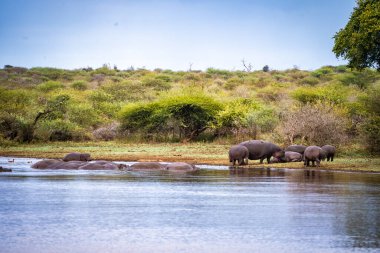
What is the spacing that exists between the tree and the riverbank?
15.2 feet

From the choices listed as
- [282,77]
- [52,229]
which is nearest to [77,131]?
[52,229]

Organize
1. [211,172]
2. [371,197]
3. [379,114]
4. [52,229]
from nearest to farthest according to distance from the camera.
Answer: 1. [52,229]
2. [371,197]
3. [211,172]
4. [379,114]

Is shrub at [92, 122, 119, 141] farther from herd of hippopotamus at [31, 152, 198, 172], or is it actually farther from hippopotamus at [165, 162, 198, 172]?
hippopotamus at [165, 162, 198, 172]

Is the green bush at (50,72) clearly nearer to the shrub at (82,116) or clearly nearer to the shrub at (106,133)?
the shrub at (82,116)

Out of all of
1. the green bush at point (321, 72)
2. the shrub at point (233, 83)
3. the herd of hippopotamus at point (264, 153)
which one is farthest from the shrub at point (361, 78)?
the herd of hippopotamus at point (264, 153)

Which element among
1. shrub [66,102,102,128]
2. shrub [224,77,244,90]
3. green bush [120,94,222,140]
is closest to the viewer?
green bush [120,94,222,140]

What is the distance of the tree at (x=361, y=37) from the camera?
1098 inches

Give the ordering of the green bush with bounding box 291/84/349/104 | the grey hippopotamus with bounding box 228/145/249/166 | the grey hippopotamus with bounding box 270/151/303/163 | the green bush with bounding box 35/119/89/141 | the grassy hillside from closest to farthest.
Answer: the grey hippopotamus with bounding box 228/145/249/166, the grey hippopotamus with bounding box 270/151/303/163, the grassy hillside, the green bush with bounding box 35/119/89/141, the green bush with bounding box 291/84/349/104

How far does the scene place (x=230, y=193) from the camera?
19.4m

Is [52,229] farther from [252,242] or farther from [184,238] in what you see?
[252,242]

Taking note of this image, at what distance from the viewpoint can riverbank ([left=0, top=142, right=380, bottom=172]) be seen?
29.5m

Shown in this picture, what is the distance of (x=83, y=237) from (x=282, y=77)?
95737 mm

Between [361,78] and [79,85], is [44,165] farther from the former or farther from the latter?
[79,85]

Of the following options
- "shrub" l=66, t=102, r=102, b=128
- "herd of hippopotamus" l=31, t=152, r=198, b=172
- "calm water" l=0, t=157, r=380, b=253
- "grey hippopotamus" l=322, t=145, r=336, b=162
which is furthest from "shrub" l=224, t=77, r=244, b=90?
"calm water" l=0, t=157, r=380, b=253
